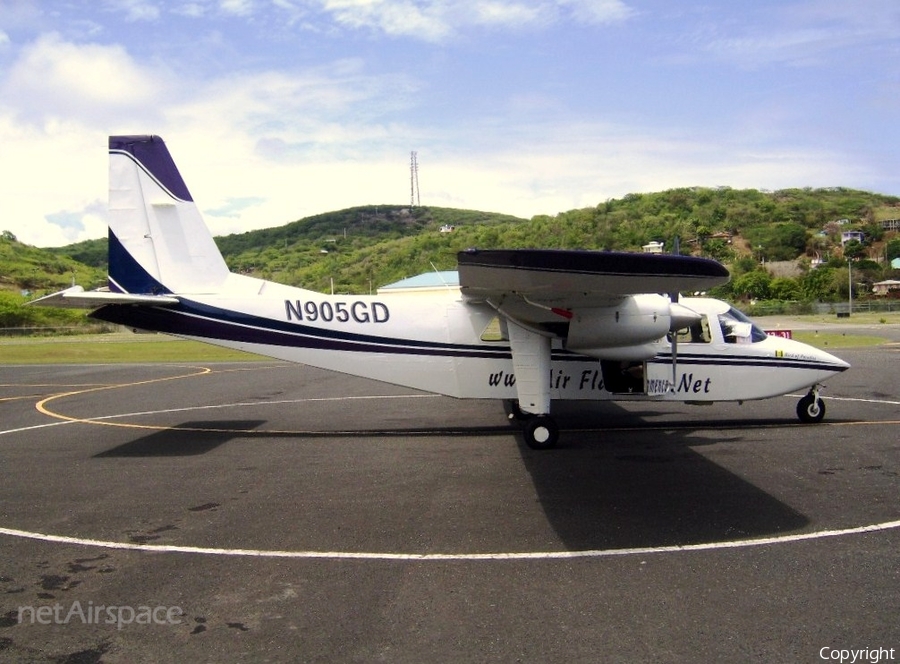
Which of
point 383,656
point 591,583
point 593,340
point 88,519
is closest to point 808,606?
point 591,583

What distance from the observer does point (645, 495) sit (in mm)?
8883

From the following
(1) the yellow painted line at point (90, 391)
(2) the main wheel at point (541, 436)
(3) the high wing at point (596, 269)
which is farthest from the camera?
(1) the yellow painted line at point (90, 391)

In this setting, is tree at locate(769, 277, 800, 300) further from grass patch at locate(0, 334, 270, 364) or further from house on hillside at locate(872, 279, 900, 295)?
grass patch at locate(0, 334, 270, 364)

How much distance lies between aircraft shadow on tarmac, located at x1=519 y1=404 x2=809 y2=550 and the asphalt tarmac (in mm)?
47

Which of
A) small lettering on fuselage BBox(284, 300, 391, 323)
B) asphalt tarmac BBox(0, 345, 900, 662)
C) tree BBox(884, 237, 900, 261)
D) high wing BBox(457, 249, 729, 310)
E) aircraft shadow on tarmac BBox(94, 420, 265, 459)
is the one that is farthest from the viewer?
tree BBox(884, 237, 900, 261)

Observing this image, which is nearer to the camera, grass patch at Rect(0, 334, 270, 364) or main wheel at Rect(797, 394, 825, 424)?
main wheel at Rect(797, 394, 825, 424)

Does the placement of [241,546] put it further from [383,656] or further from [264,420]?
[264,420]

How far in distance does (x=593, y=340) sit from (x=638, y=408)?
4.74 metres

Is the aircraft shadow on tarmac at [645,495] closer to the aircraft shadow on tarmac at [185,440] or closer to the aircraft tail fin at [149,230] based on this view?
the aircraft shadow on tarmac at [185,440]

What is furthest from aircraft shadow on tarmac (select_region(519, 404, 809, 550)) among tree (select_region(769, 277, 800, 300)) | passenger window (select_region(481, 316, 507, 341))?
tree (select_region(769, 277, 800, 300))

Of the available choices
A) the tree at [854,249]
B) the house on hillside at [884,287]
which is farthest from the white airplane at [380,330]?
the tree at [854,249]

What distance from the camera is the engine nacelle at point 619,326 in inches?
470

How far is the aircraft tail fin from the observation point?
1307cm

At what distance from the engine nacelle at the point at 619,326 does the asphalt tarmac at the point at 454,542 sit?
5.52 feet
